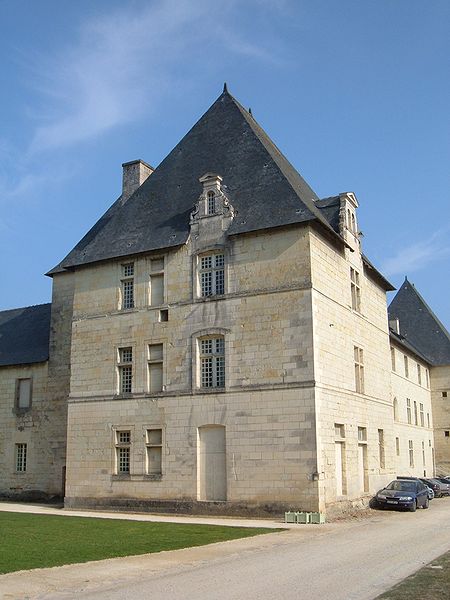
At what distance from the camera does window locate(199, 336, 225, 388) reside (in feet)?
74.9

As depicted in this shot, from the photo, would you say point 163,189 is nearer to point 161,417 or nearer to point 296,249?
point 296,249

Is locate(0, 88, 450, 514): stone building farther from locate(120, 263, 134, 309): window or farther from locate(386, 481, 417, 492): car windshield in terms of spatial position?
locate(386, 481, 417, 492): car windshield

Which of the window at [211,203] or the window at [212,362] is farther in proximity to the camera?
the window at [211,203]

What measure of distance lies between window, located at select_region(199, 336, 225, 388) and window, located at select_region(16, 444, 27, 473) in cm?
1205

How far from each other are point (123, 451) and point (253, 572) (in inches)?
564

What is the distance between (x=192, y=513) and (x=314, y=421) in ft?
16.9

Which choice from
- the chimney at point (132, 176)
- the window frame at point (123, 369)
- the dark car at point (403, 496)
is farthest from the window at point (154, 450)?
the chimney at point (132, 176)

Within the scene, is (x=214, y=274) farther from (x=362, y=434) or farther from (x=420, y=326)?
(x=420, y=326)

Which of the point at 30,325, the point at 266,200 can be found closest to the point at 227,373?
the point at 266,200

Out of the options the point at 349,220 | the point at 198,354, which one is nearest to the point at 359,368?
the point at 349,220

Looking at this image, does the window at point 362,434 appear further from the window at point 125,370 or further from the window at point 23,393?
the window at point 23,393

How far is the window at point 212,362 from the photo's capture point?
22844 millimetres

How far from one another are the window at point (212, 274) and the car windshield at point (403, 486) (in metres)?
9.84

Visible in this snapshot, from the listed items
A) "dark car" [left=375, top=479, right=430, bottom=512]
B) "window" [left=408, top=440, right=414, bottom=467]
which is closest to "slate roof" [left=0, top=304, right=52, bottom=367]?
"dark car" [left=375, top=479, right=430, bottom=512]
